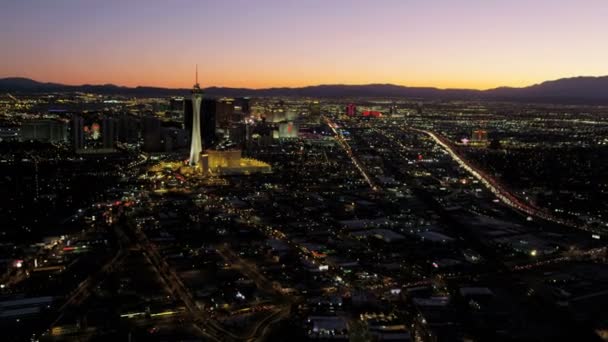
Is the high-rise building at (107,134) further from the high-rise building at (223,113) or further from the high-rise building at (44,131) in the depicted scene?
the high-rise building at (223,113)

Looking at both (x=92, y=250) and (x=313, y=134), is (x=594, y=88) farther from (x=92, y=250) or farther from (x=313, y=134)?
(x=92, y=250)

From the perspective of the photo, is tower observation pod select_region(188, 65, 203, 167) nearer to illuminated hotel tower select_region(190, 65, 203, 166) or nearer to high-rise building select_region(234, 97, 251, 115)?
illuminated hotel tower select_region(190, 65, 203, 166)

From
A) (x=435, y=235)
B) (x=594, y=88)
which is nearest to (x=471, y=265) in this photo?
(x=435, y=235)

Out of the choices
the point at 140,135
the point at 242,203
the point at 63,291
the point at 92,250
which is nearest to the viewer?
the point at 63,291

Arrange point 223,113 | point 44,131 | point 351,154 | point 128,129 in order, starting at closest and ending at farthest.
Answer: point 351,154
point 44,131
point 128,129
point 223,113

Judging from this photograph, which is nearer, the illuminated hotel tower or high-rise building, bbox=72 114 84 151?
the illuminated hotel tower

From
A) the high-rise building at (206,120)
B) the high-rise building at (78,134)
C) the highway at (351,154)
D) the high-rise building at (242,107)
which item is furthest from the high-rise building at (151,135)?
the high-rise building at (242,107)

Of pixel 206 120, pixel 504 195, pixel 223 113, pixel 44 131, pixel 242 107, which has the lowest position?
pixel 504 195

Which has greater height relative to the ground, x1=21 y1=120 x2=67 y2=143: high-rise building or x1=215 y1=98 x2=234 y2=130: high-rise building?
x1=215 y1=98 x2=234 y2=130: high-rise building

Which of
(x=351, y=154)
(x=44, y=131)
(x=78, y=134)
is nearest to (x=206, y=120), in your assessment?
(x=78, y=134)

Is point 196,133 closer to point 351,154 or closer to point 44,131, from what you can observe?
point 351,154

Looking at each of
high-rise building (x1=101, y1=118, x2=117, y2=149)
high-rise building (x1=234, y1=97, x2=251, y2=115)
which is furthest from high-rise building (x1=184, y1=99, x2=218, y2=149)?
high-rise building (x1=234, y1=97, x2=251, y2=115)
